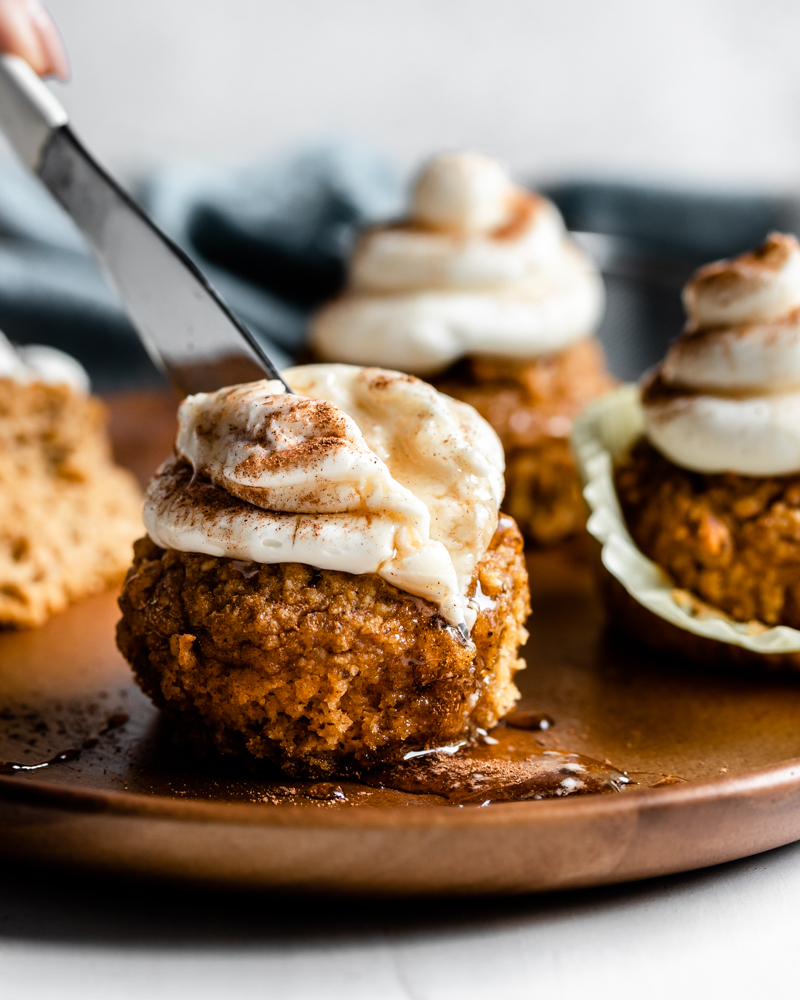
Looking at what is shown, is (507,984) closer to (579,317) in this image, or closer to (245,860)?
(245,860)

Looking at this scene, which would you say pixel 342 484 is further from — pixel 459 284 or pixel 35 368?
pixel 35 368

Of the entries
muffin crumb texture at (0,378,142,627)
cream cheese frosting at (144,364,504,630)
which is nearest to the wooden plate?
muffin crumb texture at (0,378,142,627)

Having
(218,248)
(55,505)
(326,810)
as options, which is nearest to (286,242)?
(218,248)

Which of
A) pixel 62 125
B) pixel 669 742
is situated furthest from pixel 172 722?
pixel 62 125

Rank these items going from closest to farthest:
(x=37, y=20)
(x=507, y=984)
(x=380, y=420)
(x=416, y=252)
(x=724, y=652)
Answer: (x=507, y=984)
(x=380, y=420)
(x=724, y=652)
(x=37, y=20)
(x=416, y=252)

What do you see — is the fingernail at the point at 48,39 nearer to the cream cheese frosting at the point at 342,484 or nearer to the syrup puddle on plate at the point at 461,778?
the cream cheese frosting at the point at 342,484

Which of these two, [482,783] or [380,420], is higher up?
[380,420]

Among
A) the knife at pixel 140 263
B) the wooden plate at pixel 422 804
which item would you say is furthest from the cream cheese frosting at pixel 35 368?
the wooden plate at pixel 422 804

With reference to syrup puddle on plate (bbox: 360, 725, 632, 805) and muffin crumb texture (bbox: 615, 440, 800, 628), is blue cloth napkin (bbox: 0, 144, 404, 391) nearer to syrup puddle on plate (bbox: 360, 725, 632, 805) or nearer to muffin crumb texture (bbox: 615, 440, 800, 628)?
muffin crumb texture (bbox: 615, 440, 800, 628)
